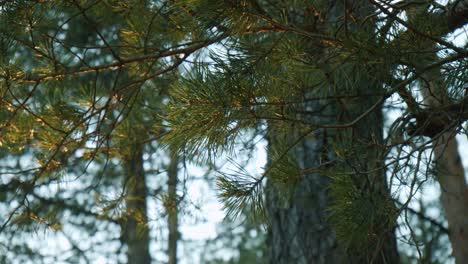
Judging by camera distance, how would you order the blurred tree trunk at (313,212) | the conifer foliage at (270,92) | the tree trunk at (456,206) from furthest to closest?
the tree trunk at (456,206)
the blurred tree trunk at (313,212)
the conifer foliage at (270,92)

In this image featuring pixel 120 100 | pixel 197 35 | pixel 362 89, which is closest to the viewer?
pixel 197 35

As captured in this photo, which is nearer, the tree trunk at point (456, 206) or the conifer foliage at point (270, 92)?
the conifer foliage at point (270, 92)

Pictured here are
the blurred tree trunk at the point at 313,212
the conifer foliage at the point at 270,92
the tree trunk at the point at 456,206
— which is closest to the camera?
the conifer foliage at the point at 270,92

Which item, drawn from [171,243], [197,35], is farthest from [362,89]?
[171,243]

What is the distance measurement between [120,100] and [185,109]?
75 cm

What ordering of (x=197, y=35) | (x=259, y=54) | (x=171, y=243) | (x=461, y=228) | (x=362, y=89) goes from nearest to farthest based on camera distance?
(x=259, y=54) < (x=197, y=35) < (x=362, y=89) < (x=461, y=228) < (x=171, y=243)

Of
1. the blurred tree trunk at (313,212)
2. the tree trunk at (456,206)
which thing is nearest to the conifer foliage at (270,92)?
the blurred tree trunk at (313,212)

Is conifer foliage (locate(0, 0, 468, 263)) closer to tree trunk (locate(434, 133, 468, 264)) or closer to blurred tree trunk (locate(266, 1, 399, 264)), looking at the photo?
blurred tree trunk (locate(266, 1, 399, 264))

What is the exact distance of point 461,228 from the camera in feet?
12.7

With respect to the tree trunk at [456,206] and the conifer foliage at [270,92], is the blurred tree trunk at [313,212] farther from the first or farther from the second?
the tree trunk at [456,206]

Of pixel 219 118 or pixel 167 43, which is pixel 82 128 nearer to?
pixel 167 43

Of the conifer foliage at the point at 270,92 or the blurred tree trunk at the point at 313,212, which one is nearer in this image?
the conifer foliage at the point at 270,92

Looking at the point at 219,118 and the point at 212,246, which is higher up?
the point at 212,246

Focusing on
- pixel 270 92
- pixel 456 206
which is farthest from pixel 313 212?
pixel 270 92
